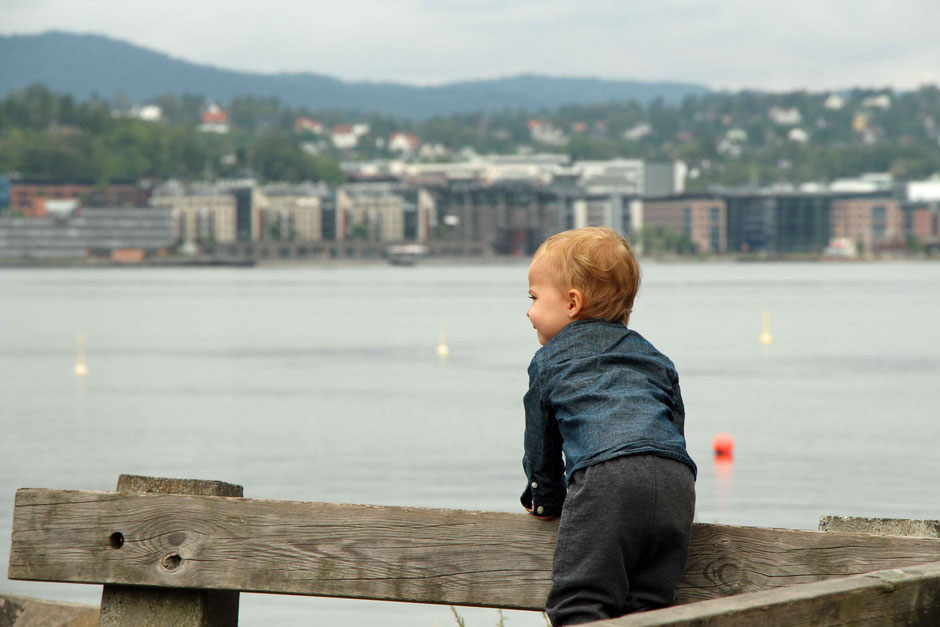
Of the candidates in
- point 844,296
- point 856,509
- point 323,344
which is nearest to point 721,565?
point 856,509

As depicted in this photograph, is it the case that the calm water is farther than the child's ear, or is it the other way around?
the calm water

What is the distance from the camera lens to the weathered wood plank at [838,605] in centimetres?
247

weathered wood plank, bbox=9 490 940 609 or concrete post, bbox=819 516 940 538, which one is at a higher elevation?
concrete post, bbox=819 516 940 538

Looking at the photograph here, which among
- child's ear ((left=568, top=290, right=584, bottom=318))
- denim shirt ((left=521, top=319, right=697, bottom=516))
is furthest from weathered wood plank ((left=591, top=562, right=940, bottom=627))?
child's ear ((left=568, top=290, right=584, bottom=318))

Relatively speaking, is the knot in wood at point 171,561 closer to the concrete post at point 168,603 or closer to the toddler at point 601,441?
the concrete post at point 168,603

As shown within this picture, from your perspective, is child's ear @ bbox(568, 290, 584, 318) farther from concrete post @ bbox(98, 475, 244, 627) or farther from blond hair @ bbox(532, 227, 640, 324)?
concrete post @ bbox(98, 475, 244, 627)

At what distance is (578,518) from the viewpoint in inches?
120

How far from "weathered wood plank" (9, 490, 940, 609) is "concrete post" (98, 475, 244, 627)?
0.04m

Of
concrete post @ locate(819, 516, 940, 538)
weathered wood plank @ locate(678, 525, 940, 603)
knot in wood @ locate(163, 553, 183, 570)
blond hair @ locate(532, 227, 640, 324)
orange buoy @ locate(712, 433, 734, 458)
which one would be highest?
blond hair @ locate(532, 227, 640, 324)

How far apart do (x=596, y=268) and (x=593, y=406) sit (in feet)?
0.94

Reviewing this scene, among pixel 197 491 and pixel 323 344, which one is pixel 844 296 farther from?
pixel 197 491

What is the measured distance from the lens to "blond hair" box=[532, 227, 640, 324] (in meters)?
3.25

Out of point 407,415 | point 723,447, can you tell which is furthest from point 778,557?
point 407,415

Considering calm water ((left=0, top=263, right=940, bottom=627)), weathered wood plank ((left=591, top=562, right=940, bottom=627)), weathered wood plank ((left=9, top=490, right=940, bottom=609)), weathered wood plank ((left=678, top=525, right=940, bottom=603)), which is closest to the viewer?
weathered wood plank ((left=591, top=562, right=940, bottom=627))
